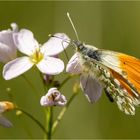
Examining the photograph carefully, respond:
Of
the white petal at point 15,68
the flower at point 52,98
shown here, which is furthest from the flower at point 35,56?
the flower at point 52,98

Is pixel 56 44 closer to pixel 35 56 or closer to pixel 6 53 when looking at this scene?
pixel 35 56

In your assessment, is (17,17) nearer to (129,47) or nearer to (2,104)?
(129,47)

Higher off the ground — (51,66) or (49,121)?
(51,66)

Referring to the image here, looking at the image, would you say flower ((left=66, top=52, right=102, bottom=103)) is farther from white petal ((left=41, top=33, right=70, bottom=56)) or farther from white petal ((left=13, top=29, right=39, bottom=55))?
white petal ((left=13, top=29, right=39, bottom=55))

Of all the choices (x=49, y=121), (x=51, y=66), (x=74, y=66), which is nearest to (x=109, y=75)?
(x=74, y=66)

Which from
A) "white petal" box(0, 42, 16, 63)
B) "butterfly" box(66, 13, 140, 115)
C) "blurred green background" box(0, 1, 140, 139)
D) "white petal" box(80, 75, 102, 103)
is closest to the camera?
"butterfly" box(66, 13, 140, 115)

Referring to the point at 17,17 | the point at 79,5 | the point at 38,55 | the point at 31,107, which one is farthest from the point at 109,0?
the point at 38,55

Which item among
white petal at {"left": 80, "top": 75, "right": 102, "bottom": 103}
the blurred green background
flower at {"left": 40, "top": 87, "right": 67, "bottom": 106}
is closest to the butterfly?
white petal at {"left": 80, "top": 75, "right": 102, "bottom": 103}
